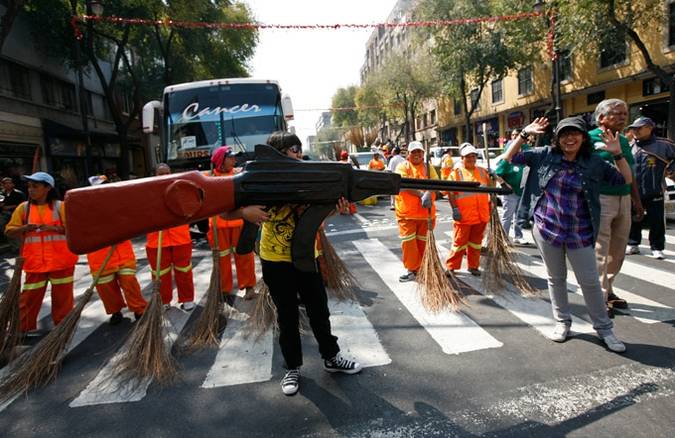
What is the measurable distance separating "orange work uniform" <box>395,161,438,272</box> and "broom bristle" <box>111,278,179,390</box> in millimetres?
3060

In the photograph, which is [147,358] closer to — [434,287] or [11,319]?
[11,319]

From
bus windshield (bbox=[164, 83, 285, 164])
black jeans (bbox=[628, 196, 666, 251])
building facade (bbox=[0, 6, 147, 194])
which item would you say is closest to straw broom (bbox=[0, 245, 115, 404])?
bus windshield (bbox=[164, 83, 285, 164])

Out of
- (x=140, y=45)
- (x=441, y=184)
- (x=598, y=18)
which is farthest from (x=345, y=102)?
(x=441, y=184)

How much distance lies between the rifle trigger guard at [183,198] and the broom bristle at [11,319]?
289 centimetres

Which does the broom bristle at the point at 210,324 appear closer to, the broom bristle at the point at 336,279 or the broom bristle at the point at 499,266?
the broom bristle at the point at 336,279

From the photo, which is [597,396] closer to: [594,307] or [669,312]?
[594,307]

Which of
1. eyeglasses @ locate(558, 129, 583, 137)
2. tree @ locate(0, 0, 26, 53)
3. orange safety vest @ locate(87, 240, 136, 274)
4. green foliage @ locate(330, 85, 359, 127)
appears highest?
green foliage @ locate(330, 85, 359, 127)

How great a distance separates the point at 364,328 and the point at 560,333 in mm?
1707

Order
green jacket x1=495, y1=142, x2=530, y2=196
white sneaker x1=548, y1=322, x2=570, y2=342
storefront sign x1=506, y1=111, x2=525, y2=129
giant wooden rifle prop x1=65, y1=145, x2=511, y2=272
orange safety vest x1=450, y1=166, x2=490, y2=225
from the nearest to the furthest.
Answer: giant wooden rifle prop x1=65, y1=145, x2=511, y2=272 < white sneaker x1=548, y1=322, x2=570, y2=342 < green jacket x1=495, y1=142, x2=530, y2=196 < orange safety vest x1=450, y1=166, x2=490, y2=225 < storefront sign x1=506, y1=111, x2=525, y2=129

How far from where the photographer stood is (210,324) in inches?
155

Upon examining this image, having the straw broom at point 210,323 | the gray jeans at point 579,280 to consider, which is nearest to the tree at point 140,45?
the straw broom at point 210,323

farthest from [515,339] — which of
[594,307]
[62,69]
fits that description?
[62,69]

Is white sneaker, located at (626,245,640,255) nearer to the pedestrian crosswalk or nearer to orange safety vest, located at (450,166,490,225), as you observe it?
the pedestrian crosswalk

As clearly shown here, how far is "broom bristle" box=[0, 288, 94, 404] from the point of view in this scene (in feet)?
10.2
